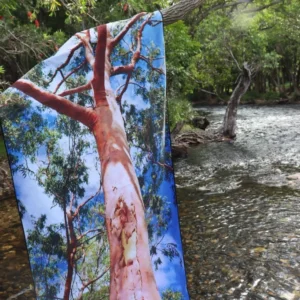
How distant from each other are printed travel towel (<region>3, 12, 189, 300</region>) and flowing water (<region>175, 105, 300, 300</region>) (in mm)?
1850

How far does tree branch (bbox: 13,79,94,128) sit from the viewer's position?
2.10 metres

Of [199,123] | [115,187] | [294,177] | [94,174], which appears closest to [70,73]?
[94,174]

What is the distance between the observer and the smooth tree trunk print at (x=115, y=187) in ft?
6.89

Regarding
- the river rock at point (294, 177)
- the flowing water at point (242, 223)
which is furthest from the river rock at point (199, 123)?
the river rock at point (294, 177)

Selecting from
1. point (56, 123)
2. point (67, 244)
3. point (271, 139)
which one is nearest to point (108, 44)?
point (56, 123)

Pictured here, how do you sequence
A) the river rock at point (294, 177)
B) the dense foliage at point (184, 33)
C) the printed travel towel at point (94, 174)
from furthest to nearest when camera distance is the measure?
the river rock at point (294, 177) < the dense foliage at point (184, 33) < the printed travel towel at point (94, 174)

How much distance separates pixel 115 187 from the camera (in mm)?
2109

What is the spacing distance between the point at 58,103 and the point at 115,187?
0.59 meters

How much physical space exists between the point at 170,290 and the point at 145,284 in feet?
0.69

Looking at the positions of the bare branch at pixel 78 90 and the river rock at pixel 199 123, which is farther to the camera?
the river rock at pixel 199 123

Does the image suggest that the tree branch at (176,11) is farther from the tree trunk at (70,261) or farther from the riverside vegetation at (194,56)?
the tree trunk at (70,261)

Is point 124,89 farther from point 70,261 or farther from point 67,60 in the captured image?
point 70,261

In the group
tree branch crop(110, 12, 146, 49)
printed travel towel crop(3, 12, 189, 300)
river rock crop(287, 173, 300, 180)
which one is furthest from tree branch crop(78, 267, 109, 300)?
river rock crop(287, 173, 300, 180)

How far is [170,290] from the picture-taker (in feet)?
7.33
